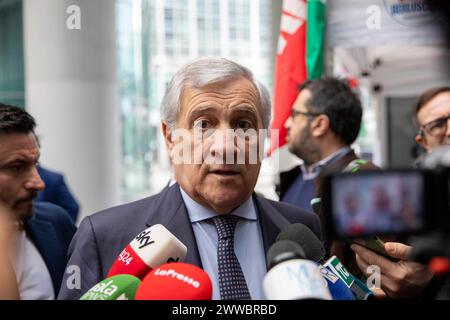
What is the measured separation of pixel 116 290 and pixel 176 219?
544 mm

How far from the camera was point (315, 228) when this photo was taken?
6.83 ft

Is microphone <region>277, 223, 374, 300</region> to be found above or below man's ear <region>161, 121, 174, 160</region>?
below

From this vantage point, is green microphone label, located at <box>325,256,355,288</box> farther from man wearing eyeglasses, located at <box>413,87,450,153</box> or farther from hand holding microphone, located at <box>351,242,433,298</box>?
man wearing eyeglasses, located at <box>413,87,450,153</box>

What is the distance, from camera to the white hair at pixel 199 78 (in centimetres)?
175

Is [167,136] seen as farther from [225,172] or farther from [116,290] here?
[116,290]

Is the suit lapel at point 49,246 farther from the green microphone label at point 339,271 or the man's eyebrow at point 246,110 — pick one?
the green microphone label at point 339,271

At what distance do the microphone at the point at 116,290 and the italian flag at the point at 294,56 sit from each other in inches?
113

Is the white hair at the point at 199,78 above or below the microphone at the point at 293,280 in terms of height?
above

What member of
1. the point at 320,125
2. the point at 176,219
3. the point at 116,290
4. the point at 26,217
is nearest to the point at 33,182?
the point at 26,217

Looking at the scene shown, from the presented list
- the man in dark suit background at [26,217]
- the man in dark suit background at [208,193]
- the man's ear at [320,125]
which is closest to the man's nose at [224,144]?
the man in dark suit background at [208,193]

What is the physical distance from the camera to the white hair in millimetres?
1747

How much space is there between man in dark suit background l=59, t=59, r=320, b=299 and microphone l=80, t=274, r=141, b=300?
1.20ft

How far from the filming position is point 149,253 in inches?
59.0

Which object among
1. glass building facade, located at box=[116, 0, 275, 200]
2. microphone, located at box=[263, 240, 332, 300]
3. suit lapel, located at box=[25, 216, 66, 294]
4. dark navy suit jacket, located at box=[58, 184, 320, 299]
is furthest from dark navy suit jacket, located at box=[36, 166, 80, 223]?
glass building facade, located at box=[116, 0, 275, 200]
